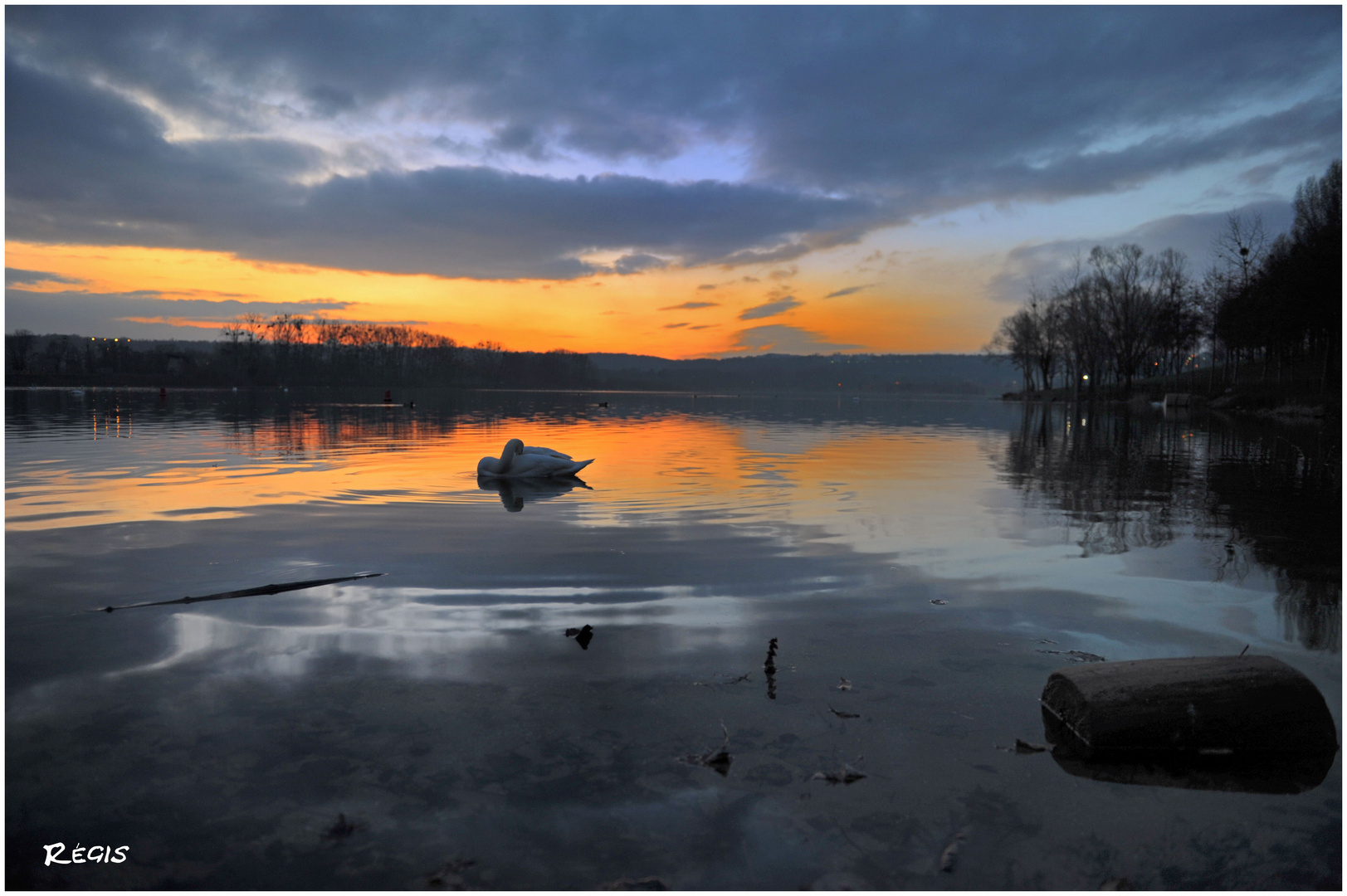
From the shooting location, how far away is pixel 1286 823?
396 centimetres

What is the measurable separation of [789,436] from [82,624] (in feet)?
88.5

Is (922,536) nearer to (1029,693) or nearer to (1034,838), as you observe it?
(1029,693)

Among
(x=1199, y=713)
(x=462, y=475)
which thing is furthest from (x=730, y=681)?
(x=462, y=475)

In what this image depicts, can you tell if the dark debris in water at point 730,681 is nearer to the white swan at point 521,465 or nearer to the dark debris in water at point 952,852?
the dark debris in water at point 952,852

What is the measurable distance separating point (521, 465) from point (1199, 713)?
1334 cm

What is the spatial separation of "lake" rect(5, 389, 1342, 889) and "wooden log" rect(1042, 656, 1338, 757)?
213 millimetres

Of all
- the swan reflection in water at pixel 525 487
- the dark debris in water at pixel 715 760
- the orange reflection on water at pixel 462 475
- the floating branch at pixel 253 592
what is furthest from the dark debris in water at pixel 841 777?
the swan reflection in water at pixel 525 487

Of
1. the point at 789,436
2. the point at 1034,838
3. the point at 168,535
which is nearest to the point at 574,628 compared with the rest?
the point at 1034,838

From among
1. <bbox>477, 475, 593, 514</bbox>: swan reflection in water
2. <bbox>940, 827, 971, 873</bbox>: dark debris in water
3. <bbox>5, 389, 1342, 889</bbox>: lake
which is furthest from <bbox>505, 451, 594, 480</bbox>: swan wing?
<bbox>940, 827, 971, 873</bbox>: dark debris in water

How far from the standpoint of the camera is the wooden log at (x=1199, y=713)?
4.52 meters

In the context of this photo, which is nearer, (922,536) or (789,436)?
(922,536)

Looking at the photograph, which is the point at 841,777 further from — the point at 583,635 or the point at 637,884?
the point at 583,635

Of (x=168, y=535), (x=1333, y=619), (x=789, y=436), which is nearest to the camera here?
(x=1333, y=619)

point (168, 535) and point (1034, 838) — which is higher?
point (168, 535)
